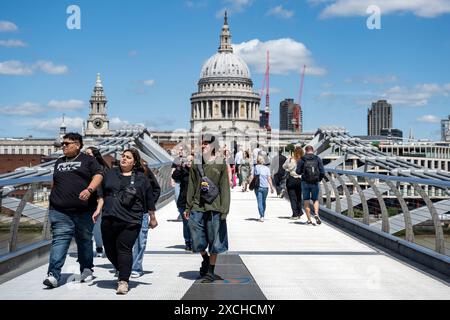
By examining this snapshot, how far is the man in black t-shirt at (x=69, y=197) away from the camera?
869 cm

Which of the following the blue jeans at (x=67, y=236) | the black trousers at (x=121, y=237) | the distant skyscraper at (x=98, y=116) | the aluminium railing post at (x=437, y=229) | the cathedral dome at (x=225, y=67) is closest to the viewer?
the black trousers at (x=121, y=237)

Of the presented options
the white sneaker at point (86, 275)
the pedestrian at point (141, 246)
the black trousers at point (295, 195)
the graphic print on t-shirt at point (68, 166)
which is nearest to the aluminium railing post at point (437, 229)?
the pedestrian at point (141, 246)

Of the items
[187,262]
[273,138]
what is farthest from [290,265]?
[273,138]

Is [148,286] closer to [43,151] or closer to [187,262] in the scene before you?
[187,262]

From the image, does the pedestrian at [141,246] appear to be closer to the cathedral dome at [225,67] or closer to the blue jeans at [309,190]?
the blue jeans at [309,190]

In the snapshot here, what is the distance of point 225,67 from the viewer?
174 meters

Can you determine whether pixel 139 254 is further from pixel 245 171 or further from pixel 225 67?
pixel 225 67

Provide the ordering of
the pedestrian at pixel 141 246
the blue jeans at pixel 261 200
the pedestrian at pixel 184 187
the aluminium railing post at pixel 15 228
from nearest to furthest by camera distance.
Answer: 1. the pedestrian at pixel 141 246
2. the aluminium railing post at pixel 15 228
3. the pedestrian at pixel 184 187
4. the blue jeans at pixel 261 200

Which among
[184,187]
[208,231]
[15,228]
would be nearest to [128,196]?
[208,231]

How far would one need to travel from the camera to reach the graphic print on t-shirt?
876cm

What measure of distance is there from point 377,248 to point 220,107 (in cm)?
15356

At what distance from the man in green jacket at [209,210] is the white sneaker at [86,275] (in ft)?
3.80

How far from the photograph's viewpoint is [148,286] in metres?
8.77

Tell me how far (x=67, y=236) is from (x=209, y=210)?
5.06 feet
